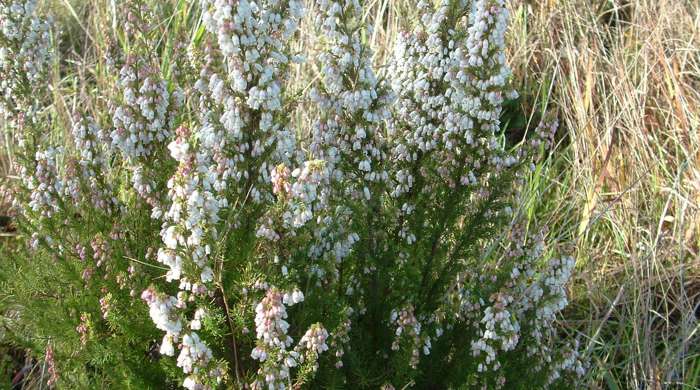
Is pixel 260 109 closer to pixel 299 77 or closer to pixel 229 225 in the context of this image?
pixel 229 225

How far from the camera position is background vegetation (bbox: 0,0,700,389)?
423cm

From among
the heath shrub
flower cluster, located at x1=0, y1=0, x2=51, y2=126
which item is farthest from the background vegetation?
the heath shrub

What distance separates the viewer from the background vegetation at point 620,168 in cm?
423

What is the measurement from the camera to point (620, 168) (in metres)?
5.44

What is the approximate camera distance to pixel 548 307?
3264 mm

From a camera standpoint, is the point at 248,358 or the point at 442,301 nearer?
the point at 248,358

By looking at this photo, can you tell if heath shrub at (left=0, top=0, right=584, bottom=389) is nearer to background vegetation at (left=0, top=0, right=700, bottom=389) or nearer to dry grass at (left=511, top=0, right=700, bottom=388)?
background vegetation at (left=0, top=0, right=700, bottom=389)

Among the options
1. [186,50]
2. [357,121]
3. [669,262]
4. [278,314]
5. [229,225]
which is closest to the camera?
[278,314]

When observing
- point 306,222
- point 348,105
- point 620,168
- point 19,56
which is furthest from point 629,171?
point 19,56

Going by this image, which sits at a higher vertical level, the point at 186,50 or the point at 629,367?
the point at 186,50

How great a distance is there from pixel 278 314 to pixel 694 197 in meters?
3.74

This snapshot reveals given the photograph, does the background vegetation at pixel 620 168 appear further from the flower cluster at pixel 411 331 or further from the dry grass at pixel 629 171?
the flower cluster at pixel 411 331

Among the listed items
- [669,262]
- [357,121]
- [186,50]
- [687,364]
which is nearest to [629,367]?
[687,364]

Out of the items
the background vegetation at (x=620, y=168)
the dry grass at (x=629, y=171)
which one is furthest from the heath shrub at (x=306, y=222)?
the dry grass at (x=629, y=171)
